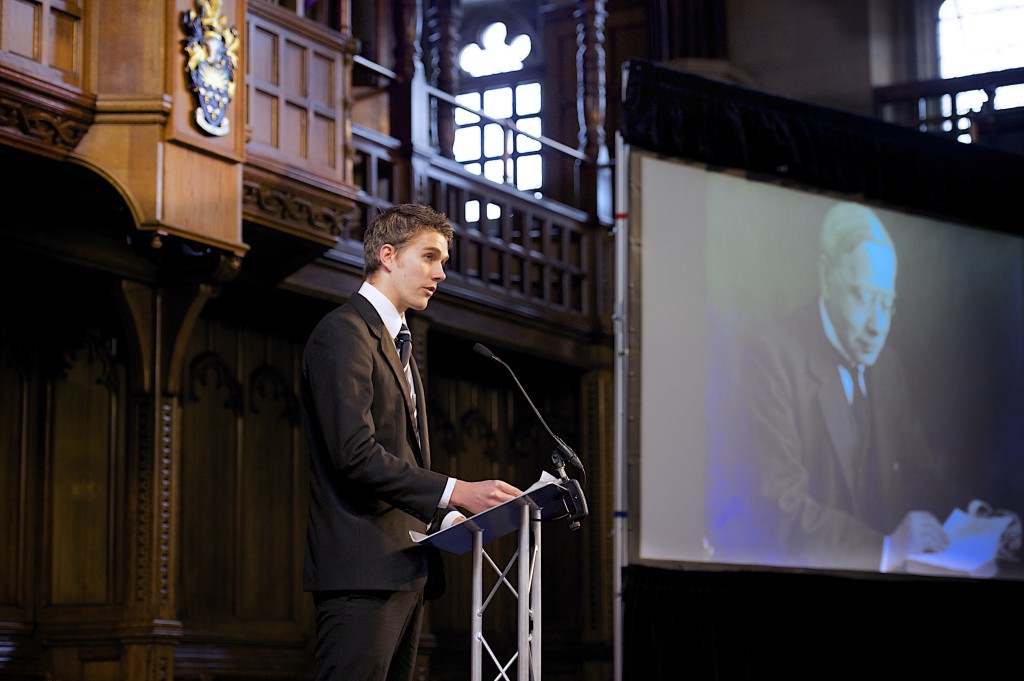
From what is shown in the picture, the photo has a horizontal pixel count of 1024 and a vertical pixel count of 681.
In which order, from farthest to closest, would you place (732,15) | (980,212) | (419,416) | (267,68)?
(732,15) → (980,212) → (267,68) → (419,416)

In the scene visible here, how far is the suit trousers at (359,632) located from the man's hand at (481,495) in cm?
23

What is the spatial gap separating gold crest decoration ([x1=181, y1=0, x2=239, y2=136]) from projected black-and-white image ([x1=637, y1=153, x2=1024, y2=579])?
2.45 metres

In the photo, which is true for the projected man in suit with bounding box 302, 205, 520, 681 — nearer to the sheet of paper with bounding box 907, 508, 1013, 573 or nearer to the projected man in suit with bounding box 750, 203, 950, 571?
the projected man in suit with bounding box 750, 203, 950, 571

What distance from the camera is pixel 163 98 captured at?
5312 millimetres

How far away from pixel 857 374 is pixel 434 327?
2447 millimetres

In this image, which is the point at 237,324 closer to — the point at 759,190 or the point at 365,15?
the point at 365,15

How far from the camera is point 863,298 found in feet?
26.2

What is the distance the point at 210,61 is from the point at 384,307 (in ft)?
9.43

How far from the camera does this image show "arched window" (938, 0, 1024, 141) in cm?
1084

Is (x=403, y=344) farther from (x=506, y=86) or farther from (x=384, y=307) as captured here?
(x=506, y=86)

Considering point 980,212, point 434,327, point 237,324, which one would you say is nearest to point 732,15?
point 980,212

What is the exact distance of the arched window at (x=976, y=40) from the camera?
1084cm

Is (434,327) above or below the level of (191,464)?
above

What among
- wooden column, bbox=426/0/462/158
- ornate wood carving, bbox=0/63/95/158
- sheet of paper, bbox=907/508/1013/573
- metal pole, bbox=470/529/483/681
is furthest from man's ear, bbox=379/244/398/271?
wooden column, bbox=426/0/462/158
